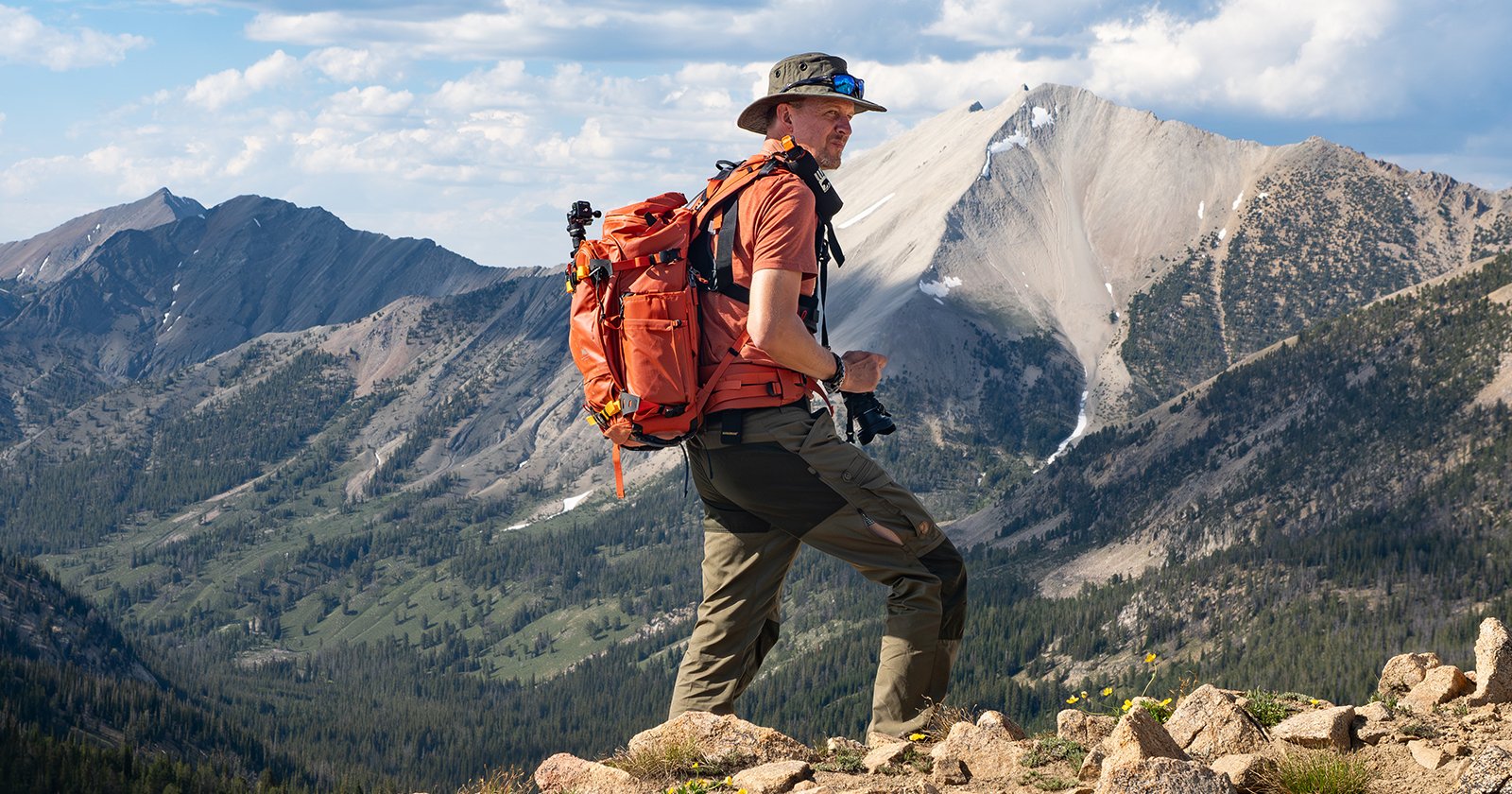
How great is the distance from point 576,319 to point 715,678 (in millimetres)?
3282

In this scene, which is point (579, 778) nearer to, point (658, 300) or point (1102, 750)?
point (658, 300)

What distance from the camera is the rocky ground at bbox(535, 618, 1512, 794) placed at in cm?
949

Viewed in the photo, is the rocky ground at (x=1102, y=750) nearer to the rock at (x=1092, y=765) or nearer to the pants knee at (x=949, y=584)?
the rock at (x=1092, y=765)

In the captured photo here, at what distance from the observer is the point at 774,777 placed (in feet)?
33.3

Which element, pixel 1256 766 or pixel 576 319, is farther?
pixel 576 319

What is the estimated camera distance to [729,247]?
10883mm

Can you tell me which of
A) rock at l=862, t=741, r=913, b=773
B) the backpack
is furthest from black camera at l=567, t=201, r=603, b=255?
rock at l=862, t=741, r=913, b=773

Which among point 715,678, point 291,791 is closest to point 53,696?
point 291,791

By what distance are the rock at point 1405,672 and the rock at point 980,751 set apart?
181 inches

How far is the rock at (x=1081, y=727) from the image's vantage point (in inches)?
452

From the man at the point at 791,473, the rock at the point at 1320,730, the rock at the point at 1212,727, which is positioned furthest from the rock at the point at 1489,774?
the man at the point at 791,473

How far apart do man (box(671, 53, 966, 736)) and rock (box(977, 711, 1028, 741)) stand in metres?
0.49

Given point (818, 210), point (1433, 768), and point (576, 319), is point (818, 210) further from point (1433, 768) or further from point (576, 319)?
point (1433, 768)

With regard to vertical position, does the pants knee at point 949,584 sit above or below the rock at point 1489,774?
above
